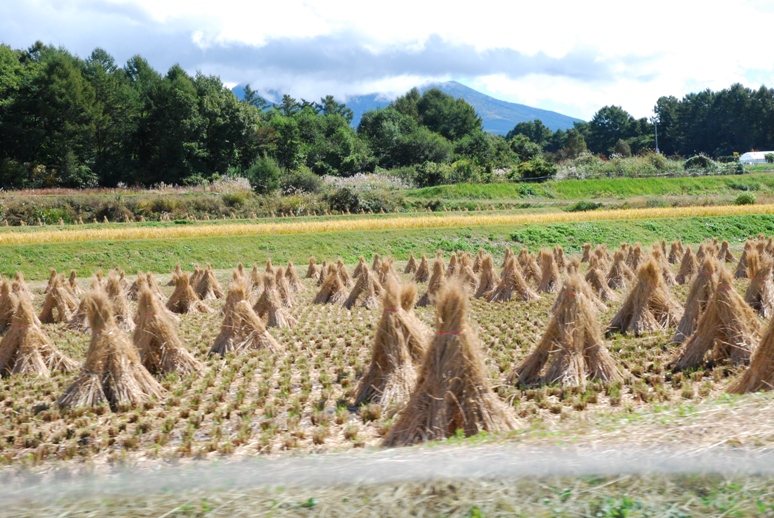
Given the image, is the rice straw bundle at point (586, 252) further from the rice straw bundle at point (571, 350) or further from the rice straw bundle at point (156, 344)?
the rice straw bundle at point (156, 344)

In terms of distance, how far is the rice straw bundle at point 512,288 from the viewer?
17141mm

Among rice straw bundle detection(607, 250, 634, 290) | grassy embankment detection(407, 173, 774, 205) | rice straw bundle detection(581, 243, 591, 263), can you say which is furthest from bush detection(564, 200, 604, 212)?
rice straw bundle detection(607, 250, 634, 290)

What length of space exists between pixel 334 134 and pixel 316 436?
64076mm

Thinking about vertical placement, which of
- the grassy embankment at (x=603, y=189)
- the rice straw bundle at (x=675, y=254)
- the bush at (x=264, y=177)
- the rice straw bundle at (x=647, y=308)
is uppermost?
the bush at (x=264, y=177)

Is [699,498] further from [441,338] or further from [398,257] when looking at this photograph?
[398,257]

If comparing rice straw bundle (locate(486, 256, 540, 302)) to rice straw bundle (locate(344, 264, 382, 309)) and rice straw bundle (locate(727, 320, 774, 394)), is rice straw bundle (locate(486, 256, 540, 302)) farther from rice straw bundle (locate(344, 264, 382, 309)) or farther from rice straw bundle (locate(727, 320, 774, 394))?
rice straw bundle (locate(727, 320, 774, 394))

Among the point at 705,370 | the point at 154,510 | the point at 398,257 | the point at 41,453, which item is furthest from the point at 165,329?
the point at 398,257

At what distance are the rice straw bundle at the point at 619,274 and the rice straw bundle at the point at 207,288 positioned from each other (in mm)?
10371

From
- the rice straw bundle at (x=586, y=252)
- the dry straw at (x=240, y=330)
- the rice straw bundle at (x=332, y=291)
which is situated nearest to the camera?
the dry straw at (x=240, y=330)

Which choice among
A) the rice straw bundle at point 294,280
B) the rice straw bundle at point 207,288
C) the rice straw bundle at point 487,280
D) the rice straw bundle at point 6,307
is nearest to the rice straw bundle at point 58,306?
the rice straw bundle at point 6,307

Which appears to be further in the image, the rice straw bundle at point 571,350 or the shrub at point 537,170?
the shrub at point 537,170

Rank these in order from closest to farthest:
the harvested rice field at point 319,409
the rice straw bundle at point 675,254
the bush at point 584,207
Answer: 1. the harvested rice field at point 319,409
2. the rice straw bundle at point 675,254
3. the bush at point 584,207

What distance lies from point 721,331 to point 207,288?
13.6 meters

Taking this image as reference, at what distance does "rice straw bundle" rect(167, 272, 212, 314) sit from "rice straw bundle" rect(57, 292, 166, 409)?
752 cm
